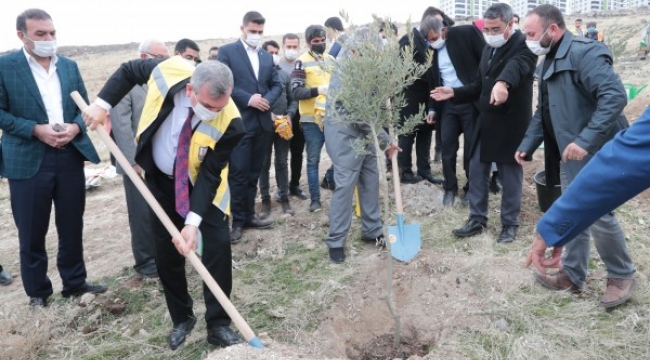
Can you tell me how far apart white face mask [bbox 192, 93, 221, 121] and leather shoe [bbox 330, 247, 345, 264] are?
1.92m

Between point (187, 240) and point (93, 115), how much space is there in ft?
3.41

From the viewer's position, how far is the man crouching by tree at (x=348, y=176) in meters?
3.95

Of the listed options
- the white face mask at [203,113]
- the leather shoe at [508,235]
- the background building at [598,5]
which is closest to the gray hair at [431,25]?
the leather shoe at [508,235]

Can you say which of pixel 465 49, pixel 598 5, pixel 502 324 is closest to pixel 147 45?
pixel 465 49

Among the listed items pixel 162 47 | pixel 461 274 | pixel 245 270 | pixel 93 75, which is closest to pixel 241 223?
pixel 245 270

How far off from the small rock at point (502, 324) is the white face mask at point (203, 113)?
7.33 feet

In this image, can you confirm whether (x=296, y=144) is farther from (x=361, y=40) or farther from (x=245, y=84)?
(x=361, y=40)

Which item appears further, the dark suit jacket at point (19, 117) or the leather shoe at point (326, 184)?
the leather shoe at point (326, 184)

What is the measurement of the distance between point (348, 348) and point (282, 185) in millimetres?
2639

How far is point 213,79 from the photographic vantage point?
8.28 feet

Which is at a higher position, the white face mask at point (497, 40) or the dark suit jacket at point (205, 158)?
the white face mask at point (497, 40)

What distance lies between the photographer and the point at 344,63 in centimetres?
302

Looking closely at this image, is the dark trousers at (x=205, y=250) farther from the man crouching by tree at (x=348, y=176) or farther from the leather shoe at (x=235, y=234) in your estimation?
the leather shoe at (x=235, y=234)

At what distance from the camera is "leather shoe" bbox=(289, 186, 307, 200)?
6.07 metres
